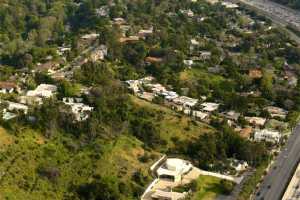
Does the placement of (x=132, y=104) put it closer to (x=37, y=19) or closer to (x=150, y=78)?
(x=150, y=78)

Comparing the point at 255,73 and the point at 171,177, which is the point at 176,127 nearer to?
the point at 171,177

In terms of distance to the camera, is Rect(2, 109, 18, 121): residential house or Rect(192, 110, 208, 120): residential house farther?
Rect(192, 110, 208, 120): residential house

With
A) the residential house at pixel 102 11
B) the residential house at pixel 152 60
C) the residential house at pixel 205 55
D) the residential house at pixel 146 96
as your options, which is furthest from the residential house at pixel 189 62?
the residential house at pixel 102 11

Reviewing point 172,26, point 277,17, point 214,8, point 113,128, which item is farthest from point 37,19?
point 113,128

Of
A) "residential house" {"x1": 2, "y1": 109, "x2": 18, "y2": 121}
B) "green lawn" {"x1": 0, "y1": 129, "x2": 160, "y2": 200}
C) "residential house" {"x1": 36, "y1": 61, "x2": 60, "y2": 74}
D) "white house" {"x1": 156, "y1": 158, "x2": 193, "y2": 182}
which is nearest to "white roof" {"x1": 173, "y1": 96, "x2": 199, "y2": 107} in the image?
"green lawn" {"x1": 0, "y1": 129, "x2": 160, "y2": 200}

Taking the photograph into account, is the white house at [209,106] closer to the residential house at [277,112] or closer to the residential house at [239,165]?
the residential house at [277,112]

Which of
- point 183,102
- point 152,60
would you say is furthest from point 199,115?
Result: point 152,60

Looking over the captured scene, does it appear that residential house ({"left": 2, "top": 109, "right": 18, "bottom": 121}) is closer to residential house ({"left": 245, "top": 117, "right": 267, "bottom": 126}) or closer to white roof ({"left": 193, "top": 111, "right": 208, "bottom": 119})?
white roof ({"left": 193, "top": 111, "right": 208, "bottom": 119})
